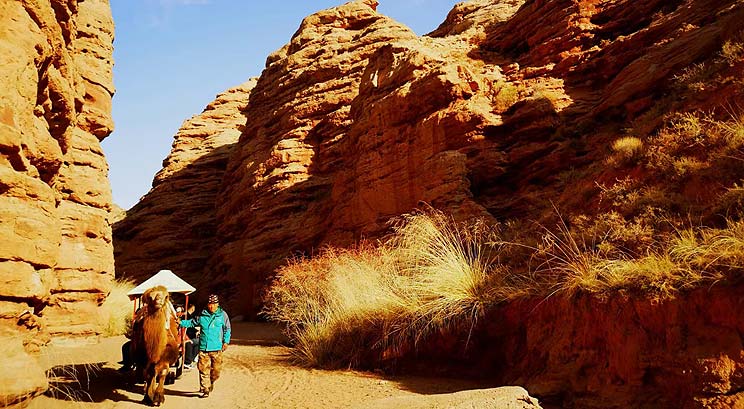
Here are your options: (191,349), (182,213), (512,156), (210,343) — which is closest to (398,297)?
(210,343)

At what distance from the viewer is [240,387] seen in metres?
9.38

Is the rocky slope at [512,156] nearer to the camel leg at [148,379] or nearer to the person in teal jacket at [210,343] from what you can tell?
the person in teal jacket at [210,343]

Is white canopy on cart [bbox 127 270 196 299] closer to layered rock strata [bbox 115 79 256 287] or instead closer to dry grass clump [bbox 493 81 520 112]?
dry grass clump [bbox 493 81 520 112]

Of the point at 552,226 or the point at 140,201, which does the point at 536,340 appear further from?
the point at 140,201

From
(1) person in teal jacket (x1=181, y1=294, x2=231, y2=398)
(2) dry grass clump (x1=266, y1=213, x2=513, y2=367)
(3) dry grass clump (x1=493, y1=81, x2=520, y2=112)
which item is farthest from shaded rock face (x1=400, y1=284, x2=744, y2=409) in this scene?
(3) dry grass clump (x1=493, y1=81, x2=520, y2=112)

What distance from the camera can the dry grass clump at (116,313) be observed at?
13.7 metres

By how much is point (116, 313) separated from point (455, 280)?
35.8ft

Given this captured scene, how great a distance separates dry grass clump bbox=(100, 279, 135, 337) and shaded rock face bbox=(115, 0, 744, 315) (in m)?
8.79

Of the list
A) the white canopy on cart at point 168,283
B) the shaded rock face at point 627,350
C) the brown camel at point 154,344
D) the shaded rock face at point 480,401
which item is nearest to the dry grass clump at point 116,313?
the white canopy on cart at point 168,283

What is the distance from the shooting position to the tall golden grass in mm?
6082

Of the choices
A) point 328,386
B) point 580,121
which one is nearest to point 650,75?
point 580,121

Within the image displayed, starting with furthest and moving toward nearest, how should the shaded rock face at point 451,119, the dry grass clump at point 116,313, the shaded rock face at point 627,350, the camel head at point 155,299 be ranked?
the shaded rock face at point 451,119 < the dry grass clump at point 116,313 < the camel head at point 155,299 < the shaded rock face at point 627,350

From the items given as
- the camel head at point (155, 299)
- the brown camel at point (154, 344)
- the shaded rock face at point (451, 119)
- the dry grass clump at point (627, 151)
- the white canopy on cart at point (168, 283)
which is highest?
the shaded rock face at point (451, 119)

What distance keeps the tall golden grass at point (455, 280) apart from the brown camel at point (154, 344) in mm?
4187
